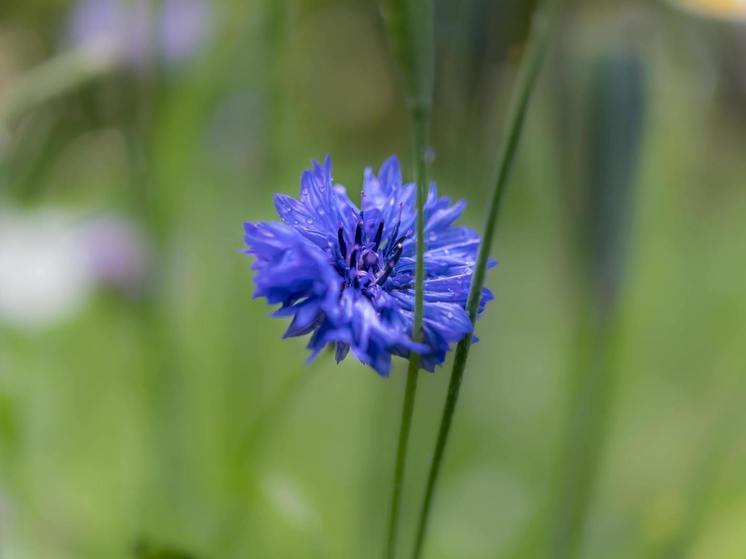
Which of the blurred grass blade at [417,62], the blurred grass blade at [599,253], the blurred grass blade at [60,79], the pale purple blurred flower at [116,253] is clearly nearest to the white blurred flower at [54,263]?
the pale purple blurred flower at [116,253]

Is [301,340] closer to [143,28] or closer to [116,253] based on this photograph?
[116,253]

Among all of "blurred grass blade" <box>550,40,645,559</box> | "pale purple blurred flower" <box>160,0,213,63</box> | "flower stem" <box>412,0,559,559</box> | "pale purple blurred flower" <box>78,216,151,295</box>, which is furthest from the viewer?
"pale purple blurred flower" <box>160,0,213,63</box>

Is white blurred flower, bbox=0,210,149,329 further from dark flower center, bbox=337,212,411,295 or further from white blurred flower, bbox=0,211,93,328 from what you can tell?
dark flower center, bbox=337,212,411,295

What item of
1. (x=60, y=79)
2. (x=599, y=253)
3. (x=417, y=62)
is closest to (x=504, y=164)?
(x=417, y=62)

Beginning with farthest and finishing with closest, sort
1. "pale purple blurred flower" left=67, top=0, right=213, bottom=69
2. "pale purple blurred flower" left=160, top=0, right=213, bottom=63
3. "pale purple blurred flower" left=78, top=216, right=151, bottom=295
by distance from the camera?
"pale purple blurred flower" left=160, top=0, right=213, bottom=63, "pale purple blurred flower" left=78, top=216, right=151, bottom=295, "pale purple blurred flower" left=67, top=0, right=213, bottom=69

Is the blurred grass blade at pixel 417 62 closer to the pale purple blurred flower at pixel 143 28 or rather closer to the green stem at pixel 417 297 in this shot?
the green stem at pixel 417 297

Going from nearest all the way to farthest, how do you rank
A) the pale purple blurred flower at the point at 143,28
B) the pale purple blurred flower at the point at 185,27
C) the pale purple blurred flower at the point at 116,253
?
the pale purple blurred flower at the point at 143,28 → the pale purple blurred flower at the point at 116,253 → the pale purple blurred flower at the point at 185,27

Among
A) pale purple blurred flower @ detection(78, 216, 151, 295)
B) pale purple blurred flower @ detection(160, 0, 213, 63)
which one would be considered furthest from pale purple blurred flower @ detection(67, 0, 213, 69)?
pale purple blurred flower @ detection(78, 216, 151, 295)
